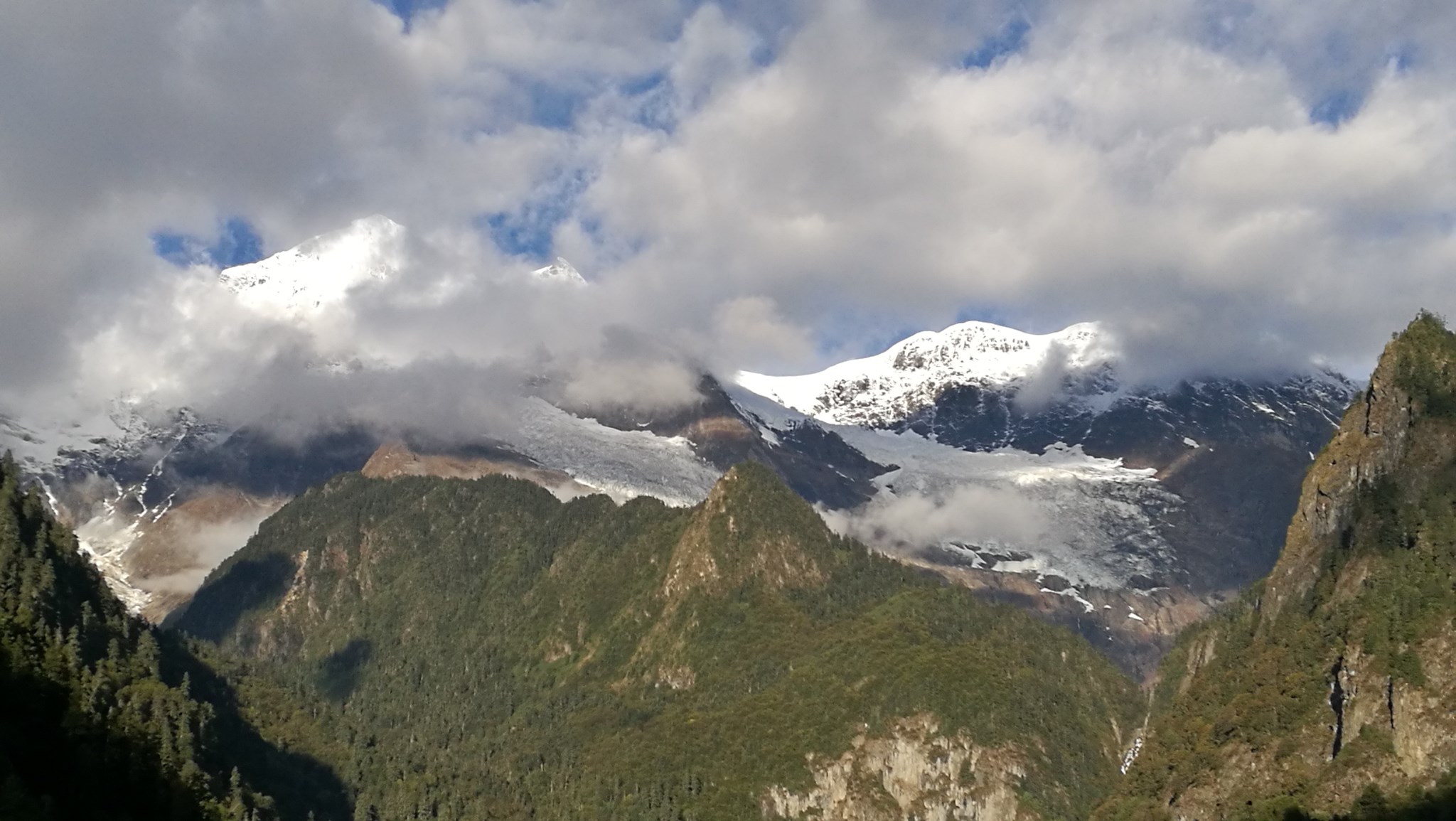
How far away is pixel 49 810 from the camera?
195m
